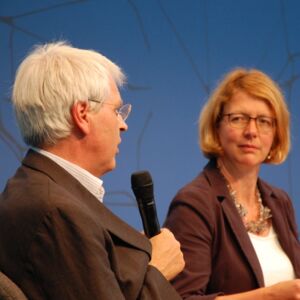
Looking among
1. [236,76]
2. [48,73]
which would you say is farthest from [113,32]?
[48,73]

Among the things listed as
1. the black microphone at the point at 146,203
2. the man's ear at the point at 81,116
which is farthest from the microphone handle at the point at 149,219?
the man's ear at the point at 81,116

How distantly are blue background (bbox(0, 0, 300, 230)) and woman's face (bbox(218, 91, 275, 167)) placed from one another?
3.58 feet

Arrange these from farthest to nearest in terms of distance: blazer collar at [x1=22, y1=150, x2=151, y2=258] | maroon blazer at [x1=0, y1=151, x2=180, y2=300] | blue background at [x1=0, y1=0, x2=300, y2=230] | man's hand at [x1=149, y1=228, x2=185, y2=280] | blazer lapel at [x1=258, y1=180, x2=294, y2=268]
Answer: blue background at [x1=0, y1=0, x2=300, y2=230]
blazer lapel at [x1=258, y1=180, x2=294, y2=268]
man's hand at [x1=149, y1=228, x2=185, y2=280]
blazer collar at [x1=22, y1=150, x2=151, y2=258]
maroon blazer at [x1=0, y1=151, x2=180, y2=300]

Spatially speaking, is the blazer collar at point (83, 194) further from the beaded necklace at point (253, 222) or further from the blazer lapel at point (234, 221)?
the beaded necklace at point (253, 222)

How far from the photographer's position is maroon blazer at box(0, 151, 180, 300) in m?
1.55

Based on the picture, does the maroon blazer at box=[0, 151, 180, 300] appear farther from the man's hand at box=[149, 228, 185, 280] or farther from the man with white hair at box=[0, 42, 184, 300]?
the man's hand at box=[149, 228, 185, 280]

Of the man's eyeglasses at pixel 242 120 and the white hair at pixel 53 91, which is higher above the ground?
the man's eyeglasses at pixel 242 120

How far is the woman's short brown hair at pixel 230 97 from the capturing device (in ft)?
9.00

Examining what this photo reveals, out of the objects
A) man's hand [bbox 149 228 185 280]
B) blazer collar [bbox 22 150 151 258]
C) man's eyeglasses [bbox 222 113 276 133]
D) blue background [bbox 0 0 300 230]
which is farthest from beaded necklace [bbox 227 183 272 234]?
blue background [bbox 0 0 300 230]

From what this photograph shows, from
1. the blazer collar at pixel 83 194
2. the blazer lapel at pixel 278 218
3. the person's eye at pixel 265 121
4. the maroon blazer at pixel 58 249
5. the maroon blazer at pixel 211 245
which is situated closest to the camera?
the maroon blazer at pixel 58 249

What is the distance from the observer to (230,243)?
250 centimetres

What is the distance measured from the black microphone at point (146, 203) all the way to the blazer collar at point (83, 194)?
0.12 meters

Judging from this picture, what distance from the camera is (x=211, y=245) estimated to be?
8.16 ft

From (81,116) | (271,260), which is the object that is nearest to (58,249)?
(81,116)
